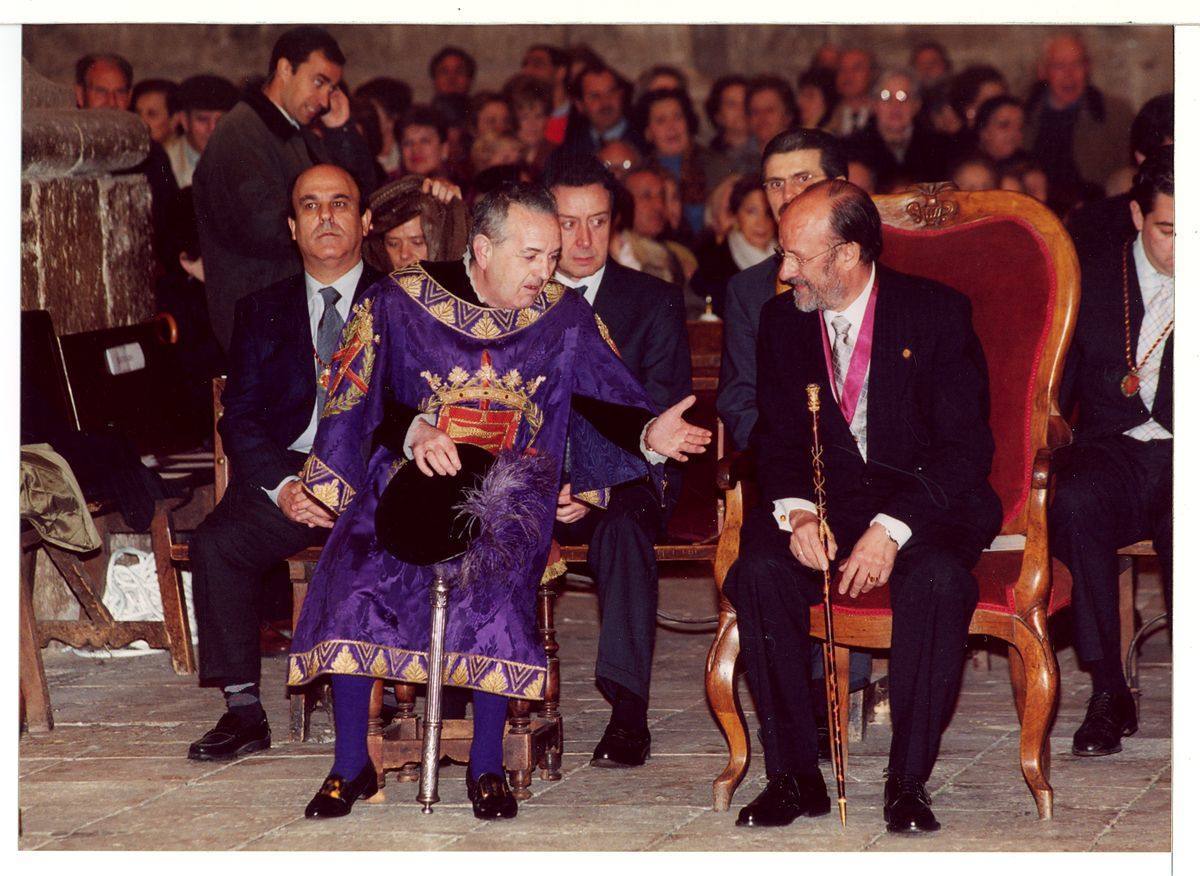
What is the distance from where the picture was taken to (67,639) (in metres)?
6.32

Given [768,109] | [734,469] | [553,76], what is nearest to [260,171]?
[734,469]

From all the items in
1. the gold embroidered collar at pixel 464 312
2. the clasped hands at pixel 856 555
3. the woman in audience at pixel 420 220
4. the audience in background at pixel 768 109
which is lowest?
the clasped hands at pixel 856 555

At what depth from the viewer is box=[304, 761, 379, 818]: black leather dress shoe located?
4578mm

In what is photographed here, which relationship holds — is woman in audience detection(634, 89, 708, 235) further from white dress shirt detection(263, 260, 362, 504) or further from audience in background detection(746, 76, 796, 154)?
white dress shirt detection(263, 260, 362, 504)

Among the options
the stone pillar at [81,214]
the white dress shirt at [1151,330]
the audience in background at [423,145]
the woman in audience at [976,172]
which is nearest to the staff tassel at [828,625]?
the white dress shirt at [1151,330]

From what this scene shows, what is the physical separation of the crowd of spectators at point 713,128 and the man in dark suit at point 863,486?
12.5 ft

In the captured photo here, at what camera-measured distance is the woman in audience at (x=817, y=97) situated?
34.7ft

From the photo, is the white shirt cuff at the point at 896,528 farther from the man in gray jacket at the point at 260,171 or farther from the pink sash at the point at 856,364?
the man in gray jacket at the point at 260,171

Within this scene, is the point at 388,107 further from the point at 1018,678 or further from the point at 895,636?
the point at 895,636

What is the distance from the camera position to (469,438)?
15.8 ft

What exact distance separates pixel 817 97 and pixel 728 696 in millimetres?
6475
